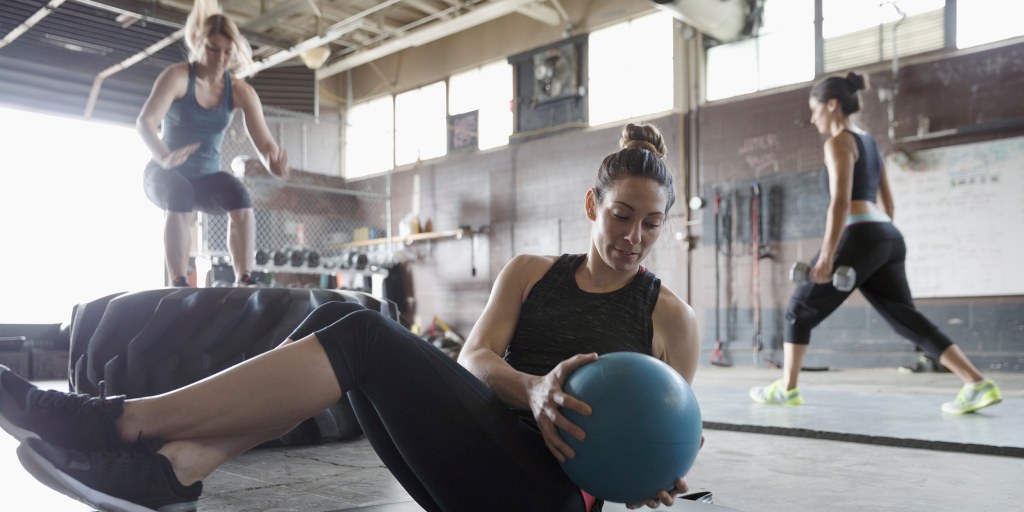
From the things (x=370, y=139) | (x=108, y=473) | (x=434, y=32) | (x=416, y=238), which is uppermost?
(x=434, y=32)

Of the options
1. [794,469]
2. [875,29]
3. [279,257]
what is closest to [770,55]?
[875,29]

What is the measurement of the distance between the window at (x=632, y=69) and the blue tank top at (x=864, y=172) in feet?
15.7

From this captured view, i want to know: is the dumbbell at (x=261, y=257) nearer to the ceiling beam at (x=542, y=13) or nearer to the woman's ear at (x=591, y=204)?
the ceiling beam at (x=542, y=13)

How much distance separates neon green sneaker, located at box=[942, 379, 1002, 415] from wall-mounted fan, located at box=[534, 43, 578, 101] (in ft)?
20.8

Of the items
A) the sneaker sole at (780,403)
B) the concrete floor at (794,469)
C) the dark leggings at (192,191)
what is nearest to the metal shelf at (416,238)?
the dark leggings at (192,191)

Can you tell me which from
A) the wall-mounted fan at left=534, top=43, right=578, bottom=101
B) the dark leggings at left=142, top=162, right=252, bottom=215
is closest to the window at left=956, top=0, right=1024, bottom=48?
the wall-mounted fan at left=534, top=43, right=578, bottom=101

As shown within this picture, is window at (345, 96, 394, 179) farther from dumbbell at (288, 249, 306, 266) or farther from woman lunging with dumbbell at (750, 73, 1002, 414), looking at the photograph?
woman lunging with dumbbell at (750, 73, 1002, 414)

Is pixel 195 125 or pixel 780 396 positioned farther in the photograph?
pixel 780 396

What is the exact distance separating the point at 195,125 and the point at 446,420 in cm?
265

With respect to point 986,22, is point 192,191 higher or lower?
lower

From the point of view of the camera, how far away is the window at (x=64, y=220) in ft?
26.5

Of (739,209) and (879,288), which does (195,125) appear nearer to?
(879,288)

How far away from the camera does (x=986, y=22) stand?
255 inches

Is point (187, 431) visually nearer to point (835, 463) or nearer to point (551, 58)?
point (835, 463)
